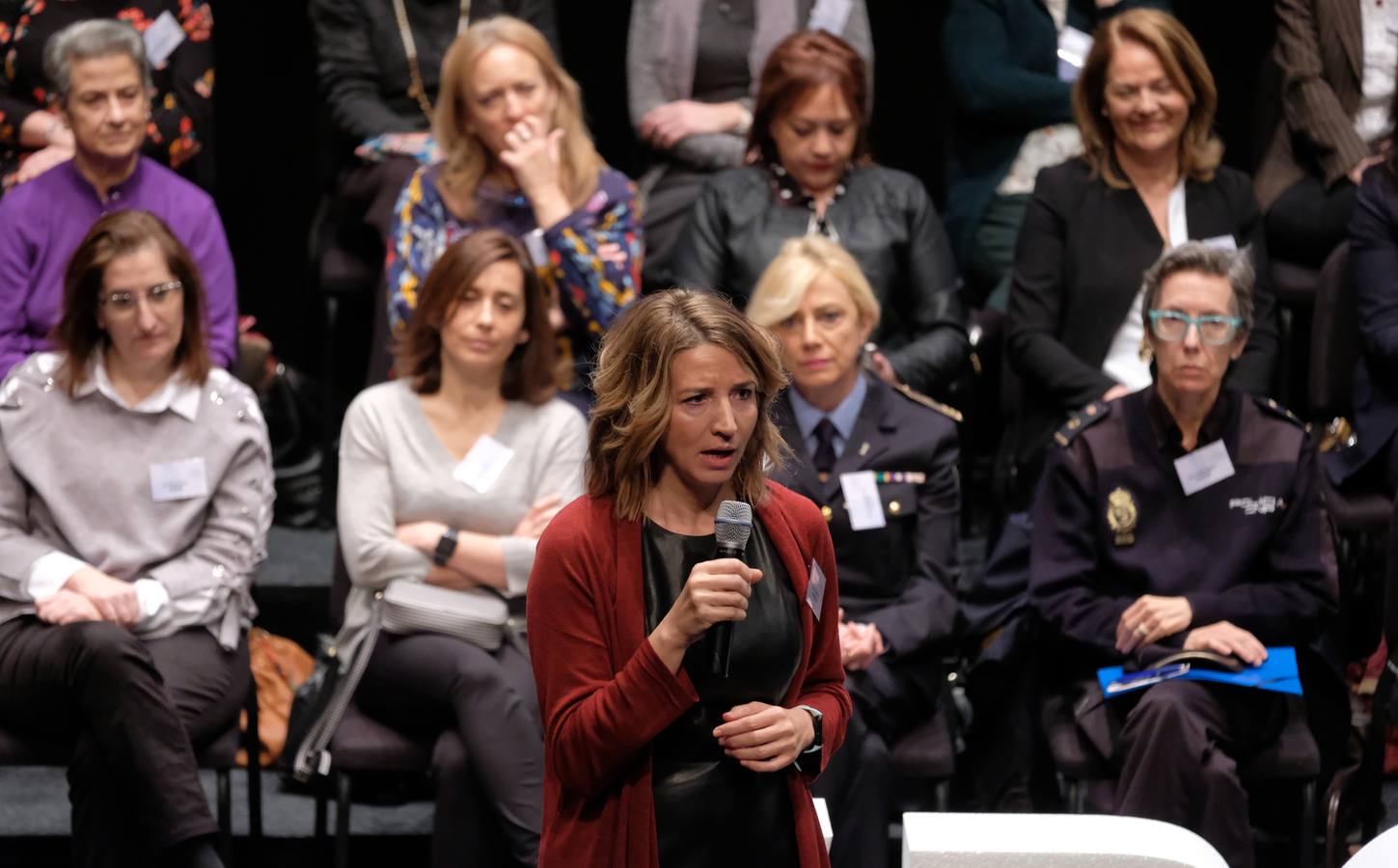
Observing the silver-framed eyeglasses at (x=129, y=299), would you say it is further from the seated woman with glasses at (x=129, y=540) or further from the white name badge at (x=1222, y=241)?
the white name badge at (x=1222, y=241)

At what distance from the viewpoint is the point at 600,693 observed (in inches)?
81.9

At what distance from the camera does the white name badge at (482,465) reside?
3584 millimetres

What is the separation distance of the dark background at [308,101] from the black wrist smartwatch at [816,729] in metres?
3.56

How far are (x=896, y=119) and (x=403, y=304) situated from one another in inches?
83.7

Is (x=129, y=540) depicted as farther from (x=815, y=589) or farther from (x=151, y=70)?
(x=815, y=589)

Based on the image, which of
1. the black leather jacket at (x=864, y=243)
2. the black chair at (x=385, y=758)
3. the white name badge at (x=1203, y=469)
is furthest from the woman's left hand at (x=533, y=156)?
the white name badge at (x=1203, y=469)

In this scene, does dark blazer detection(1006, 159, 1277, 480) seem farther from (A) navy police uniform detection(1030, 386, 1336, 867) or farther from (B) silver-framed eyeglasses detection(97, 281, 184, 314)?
(B) silver-framed eyeglasses detection(97, 281, 184, 314)

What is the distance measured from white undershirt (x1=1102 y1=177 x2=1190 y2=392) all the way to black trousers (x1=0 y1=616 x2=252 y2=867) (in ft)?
7.00

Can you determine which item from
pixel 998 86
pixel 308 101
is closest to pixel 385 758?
pixel 998 86

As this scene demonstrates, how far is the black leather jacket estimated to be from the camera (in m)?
4.22

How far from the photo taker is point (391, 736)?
11.1 feet

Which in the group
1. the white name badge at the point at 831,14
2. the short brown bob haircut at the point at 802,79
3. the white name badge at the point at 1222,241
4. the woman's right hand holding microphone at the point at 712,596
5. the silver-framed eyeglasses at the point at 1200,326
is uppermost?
the white name badge at the point at 831,14

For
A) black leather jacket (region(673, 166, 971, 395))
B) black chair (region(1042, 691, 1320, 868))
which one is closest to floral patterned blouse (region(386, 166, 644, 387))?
black leather jacket (region(673, 166, 971, 395))

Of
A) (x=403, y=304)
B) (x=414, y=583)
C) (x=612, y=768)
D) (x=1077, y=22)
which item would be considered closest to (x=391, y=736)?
(x=414, y=583)
